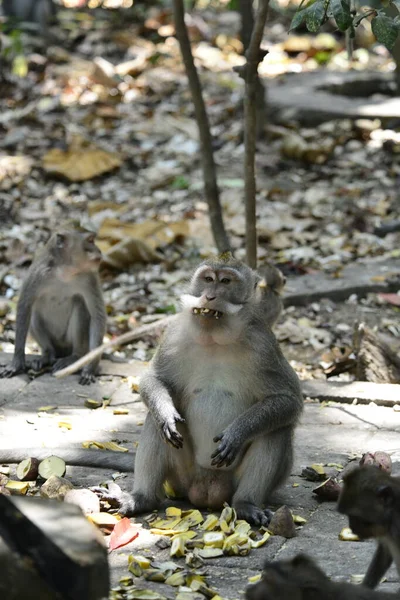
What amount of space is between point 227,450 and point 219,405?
312 millimetres

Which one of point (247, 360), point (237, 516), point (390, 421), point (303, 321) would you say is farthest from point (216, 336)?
point (303, 321)

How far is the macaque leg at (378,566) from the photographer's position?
11.8ft

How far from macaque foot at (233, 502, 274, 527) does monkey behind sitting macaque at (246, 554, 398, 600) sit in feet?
3.98

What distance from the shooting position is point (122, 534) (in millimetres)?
4398

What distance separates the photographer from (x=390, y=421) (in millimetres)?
6047

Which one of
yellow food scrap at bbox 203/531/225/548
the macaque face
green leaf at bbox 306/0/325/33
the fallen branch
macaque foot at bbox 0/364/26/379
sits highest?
green leaf at bbox 306/0/325/33

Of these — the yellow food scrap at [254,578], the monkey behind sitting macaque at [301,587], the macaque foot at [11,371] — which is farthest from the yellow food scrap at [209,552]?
the macaque foot at [11,371]

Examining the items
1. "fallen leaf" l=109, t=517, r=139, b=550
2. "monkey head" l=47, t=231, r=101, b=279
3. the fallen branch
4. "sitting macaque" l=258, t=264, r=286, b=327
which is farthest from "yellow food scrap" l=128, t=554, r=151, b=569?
"monkey head" l=47, t=231, r=101, b=279

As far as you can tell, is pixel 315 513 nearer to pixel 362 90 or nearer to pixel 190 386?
pixel 190 386

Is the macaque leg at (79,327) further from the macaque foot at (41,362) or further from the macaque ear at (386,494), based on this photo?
the macaque ear at (386,494)

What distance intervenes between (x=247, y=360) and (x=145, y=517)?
0.90m

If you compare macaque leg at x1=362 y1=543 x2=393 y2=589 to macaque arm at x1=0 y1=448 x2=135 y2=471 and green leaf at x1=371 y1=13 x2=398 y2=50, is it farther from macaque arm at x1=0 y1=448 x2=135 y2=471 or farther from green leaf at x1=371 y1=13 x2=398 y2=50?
green leaf at x1=371 y1=13 x2=398 y2=50

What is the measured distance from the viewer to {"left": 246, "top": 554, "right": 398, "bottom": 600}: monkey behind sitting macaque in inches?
121

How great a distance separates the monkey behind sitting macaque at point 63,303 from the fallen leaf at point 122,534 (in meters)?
3.01
